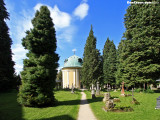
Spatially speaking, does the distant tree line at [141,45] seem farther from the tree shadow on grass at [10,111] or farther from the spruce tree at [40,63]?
the tree shadow on grass at [10,111]

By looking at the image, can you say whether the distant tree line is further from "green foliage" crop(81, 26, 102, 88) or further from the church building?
the church building

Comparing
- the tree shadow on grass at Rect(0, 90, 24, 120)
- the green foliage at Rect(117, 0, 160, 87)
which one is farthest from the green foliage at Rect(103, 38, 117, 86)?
the tree shadow on grass at Rect(0, 90, 24, 120)

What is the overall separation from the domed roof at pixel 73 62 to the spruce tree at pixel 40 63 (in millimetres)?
32492

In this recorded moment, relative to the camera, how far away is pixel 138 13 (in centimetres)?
2039

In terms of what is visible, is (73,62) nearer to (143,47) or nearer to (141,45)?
(143,47)

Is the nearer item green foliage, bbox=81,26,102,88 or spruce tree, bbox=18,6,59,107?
spruce tree, bbox=18,6,59,107

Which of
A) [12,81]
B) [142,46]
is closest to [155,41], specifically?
[142,46]

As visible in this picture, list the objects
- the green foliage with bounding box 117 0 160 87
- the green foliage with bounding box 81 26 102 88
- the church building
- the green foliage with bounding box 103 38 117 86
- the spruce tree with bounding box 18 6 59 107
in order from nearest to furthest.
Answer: the spruce tree with bounding box 18 6 59 107 → the green foliage with bounding box 117 0 160 87 → the green foliage with bounding box 81 26 102 88 → the green foliage with bounding box 103 38 117 86 → the church building

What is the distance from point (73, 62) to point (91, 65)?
14802 millimetres

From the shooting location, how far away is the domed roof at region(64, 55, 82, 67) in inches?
1757

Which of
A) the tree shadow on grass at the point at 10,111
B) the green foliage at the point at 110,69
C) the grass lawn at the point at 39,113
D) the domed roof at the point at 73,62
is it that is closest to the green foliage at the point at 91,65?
the green foliage at the point at 110,69

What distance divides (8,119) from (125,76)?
18.4m

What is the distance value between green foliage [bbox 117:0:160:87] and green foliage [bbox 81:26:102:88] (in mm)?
10507

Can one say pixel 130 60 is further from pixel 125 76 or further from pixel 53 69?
pixel 53 69
